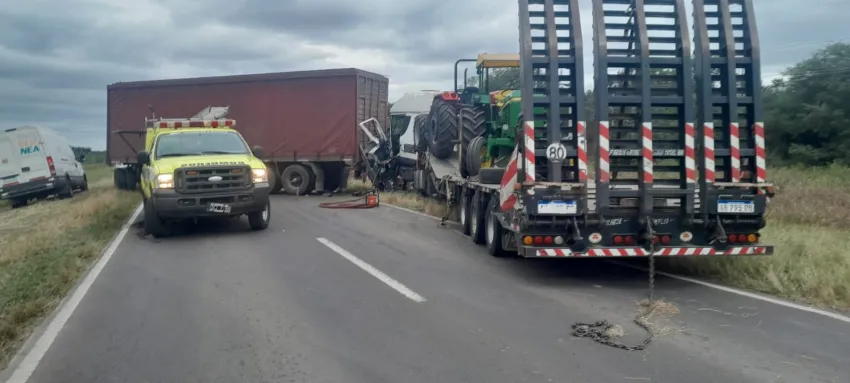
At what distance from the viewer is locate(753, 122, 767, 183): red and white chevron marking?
9.13 m

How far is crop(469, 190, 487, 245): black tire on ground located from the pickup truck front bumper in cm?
403

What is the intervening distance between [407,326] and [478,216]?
5433 millimetres

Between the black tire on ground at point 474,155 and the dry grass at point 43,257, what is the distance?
6.57 metres

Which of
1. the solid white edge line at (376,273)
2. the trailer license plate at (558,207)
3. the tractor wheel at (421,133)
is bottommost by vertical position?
the solid white edge line at (376,273)

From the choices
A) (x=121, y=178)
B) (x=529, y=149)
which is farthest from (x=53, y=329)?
(x=121, y=178)

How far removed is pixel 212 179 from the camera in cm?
1342

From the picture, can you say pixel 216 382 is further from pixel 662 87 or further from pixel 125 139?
pixel 125 139

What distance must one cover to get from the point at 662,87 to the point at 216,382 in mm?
6461

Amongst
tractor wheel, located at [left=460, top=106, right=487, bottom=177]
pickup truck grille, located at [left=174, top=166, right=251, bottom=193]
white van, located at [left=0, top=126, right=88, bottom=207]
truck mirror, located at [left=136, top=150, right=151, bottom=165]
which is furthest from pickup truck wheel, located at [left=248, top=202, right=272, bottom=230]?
white van, located at [left=0, top=126, right=88, bottom=207]

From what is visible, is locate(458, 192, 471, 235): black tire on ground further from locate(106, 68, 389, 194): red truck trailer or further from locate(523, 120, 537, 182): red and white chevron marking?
locate(106, 68, 389, 194): red truck trailer

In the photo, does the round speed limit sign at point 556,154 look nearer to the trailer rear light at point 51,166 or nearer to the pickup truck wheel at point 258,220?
the pickup truck wheel at point 258,220

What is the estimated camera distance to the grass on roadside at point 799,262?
27.1 ft

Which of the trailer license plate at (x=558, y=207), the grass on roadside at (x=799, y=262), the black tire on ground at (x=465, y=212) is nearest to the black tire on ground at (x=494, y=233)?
the black tire on ground at (x=465, y=212)

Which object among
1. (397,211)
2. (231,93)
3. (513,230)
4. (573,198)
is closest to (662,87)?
(573,198)
